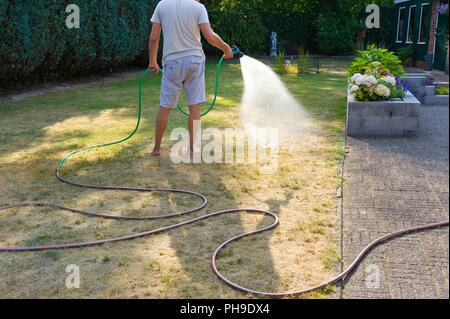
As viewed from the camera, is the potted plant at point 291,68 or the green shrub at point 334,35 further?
the green shrub at point 334,35

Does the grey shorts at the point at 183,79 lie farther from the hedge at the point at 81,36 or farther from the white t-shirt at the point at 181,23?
the hedge at the point at 81,36

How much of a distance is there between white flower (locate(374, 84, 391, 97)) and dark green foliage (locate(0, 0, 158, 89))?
6548mm

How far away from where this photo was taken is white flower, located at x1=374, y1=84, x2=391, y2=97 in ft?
19.3

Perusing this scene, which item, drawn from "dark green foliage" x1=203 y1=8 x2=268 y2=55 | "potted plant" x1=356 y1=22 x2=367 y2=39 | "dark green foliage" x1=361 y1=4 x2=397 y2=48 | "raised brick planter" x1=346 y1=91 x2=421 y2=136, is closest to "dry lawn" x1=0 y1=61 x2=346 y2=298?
"raised brick planter" x1=346 y1=91 x2=421 y2=136

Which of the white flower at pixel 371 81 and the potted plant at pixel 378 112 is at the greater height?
the white flower at pixel 371 81

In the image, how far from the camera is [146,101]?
28.3 ft

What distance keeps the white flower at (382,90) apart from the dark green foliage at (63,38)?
6.55 metres

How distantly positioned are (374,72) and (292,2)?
2116 cm

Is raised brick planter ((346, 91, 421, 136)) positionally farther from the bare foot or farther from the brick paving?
the bare foot

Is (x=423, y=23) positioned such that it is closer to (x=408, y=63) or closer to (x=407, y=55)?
(x=407, y=55)

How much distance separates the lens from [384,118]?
5855 mm

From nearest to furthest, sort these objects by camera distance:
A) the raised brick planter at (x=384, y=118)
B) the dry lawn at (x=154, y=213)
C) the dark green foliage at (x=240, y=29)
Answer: the dry lawn at (x=154, y=213) → the raised brick planter at (x=384, y=118) → the dark green foliage at (x=240, y=29)

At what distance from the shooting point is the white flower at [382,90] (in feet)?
19.3

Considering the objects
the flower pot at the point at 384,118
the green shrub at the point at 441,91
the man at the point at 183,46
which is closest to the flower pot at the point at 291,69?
the green shrub at the point at 441,91
